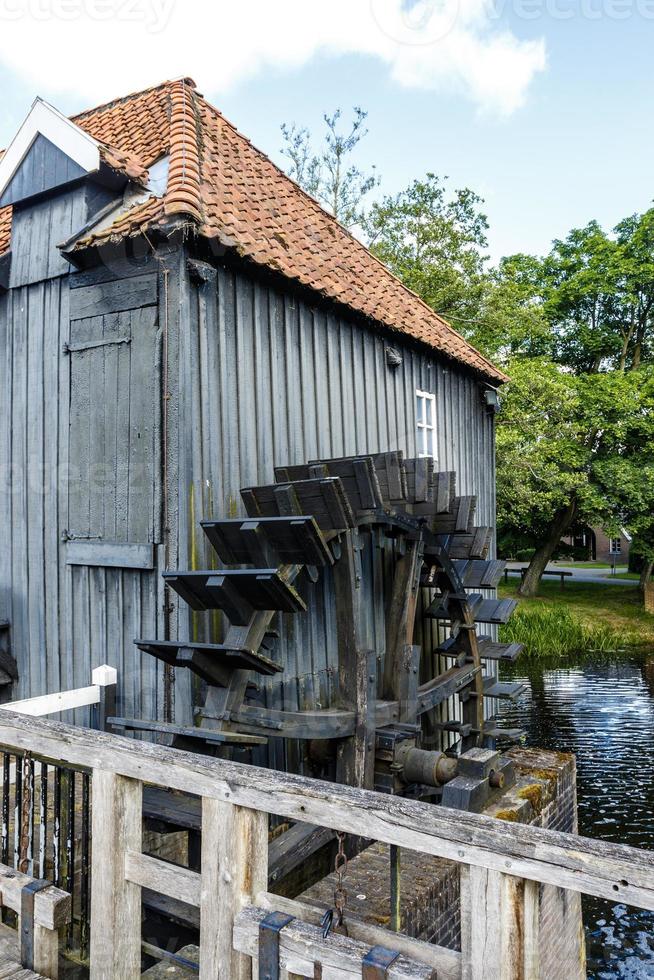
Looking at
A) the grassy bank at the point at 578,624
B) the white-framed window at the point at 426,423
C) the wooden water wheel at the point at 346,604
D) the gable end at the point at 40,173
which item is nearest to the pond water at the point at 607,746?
the grassy bank at the point at 578,624

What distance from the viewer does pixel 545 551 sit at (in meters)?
23.8

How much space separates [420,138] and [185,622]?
69.7ft

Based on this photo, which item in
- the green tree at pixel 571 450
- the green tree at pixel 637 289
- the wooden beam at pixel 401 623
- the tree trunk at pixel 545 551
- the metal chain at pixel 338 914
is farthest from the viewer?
the tree trunk at pixel 545 551

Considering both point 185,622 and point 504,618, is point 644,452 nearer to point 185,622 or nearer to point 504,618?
point 504,618

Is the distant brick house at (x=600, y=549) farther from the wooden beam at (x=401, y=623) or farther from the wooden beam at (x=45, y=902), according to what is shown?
Answer: the wooden beam at (x=45, y=902)

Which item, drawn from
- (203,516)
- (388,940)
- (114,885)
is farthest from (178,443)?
(388,940)

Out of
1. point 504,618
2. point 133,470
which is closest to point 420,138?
point 504,618

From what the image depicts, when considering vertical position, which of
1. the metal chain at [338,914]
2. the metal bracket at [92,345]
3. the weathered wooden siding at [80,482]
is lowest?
the metal chain at [338,914]

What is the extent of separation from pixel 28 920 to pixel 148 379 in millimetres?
3558

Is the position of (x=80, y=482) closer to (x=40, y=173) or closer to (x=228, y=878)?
(x=40, y=173)

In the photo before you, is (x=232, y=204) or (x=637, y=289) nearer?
(x=232, y=204)

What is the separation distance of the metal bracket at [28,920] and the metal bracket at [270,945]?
1.03m

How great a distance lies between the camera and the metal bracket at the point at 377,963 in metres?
2.24

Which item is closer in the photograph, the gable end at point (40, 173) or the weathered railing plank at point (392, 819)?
the weathered railing plank at point (392, 819)
